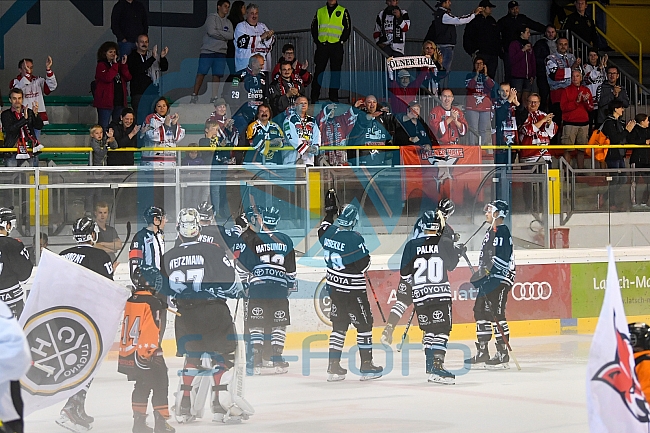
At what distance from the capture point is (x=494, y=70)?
12148 mm

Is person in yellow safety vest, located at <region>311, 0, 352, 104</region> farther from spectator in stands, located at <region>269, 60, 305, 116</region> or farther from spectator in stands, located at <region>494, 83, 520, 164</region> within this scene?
spectator in stands, located at <region>494, 83, 520, 164</region>

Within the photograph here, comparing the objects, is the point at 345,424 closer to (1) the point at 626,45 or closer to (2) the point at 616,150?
(2) the point at 616,150

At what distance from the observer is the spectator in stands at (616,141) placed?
9383mm

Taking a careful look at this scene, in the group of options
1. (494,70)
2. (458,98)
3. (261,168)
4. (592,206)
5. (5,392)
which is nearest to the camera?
(5,392)

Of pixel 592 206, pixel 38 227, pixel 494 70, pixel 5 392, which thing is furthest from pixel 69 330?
pixel 494 70

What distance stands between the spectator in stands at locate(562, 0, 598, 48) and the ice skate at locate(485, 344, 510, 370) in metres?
6.50

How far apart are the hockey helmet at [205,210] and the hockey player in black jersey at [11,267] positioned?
1.44 metres

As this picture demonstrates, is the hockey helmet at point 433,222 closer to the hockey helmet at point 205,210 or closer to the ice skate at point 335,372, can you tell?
the ice skate at point 335,372

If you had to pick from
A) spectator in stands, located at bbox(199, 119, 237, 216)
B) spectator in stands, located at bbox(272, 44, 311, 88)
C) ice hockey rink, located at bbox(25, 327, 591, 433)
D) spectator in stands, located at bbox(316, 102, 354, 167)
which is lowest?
ice hockey rink, located at bbox(25, 327, 591, 433)

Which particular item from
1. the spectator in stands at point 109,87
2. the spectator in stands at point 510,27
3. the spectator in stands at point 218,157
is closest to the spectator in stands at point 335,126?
the spectator in stands at point 218,157

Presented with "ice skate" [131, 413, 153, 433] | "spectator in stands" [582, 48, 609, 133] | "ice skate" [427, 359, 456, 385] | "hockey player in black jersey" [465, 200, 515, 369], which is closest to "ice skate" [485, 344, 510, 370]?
"hockey player in black jersey" [465, 200, 515, 369]

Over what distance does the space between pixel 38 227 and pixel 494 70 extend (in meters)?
6.53

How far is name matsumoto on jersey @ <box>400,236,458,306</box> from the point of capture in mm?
7672

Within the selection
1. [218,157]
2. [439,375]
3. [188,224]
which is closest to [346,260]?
[439,375]
